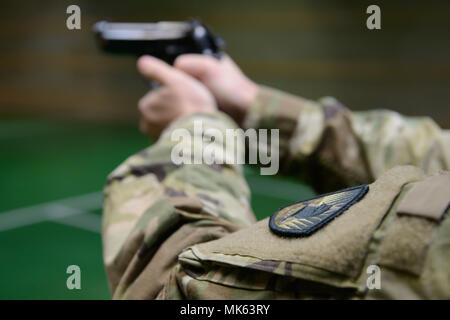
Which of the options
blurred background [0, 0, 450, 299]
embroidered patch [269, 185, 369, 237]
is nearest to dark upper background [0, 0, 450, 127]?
blurred background [0, 0, 450, 299]

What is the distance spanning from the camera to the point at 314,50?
2754 millimetres

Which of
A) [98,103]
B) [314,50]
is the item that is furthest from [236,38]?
[98,103]

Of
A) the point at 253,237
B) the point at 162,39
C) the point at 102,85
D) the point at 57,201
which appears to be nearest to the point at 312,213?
the point at 253,237

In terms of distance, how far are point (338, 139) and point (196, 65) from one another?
294 millimetres

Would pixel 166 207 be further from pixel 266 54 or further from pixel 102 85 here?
pixel 102 85

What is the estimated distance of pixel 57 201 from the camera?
4.78 feet

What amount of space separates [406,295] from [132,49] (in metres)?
0.82

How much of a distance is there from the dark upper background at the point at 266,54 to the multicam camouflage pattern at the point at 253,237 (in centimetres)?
194

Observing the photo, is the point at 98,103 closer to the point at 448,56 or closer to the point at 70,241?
the point at 448,56

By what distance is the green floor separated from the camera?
89 centimetres

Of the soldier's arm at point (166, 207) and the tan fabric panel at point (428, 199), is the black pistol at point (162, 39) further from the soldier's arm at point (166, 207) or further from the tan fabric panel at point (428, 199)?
the tan fabric panel at point (428, 199)

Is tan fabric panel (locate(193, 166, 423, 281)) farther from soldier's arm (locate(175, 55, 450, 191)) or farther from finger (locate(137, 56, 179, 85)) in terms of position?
finger (locate(137, 56, 179, 85))

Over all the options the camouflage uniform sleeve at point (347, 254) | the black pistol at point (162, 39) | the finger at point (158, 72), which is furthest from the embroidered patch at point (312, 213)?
the black pistol at point (162, 39)
